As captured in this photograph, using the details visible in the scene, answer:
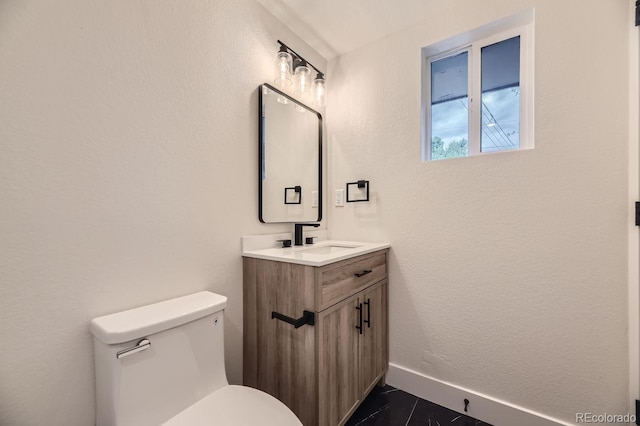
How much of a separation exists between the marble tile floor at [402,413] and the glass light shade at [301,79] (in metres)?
2.00

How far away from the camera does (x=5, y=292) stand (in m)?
0.75

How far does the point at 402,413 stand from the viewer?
4.76ft

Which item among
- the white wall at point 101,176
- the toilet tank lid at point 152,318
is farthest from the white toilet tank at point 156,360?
the white wall at point 101,176

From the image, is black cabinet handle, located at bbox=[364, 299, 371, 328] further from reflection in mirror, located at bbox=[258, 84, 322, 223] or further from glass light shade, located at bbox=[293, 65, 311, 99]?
glass light shade, located at bbox=[293, 65, 311, 99]

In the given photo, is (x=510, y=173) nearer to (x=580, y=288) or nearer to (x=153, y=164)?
(x=580, y=288)

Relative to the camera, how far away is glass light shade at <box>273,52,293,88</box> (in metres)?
1.57

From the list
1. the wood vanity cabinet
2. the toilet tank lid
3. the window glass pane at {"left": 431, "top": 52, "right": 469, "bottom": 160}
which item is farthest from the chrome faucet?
the window glass pane at {"left": 431, "top": 52, "right": 469, "bottom": 160}

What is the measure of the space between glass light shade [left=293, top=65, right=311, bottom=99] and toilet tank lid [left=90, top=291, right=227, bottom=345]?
4.53ft

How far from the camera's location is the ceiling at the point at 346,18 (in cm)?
153

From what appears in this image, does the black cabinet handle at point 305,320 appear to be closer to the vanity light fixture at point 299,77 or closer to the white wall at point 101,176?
the white wall at point 101,176

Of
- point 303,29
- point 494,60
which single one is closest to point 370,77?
point 303,29

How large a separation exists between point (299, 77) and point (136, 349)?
5.49ft

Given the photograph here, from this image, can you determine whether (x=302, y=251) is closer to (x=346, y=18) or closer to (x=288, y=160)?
(x=288, y=160)

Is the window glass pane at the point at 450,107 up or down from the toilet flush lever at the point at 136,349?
up
